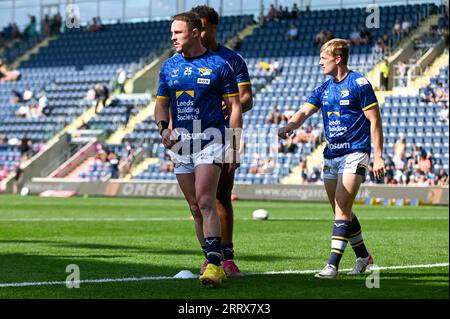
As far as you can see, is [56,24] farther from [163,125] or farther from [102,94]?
[163,125]

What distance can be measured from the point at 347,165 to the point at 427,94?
2887 centimetres

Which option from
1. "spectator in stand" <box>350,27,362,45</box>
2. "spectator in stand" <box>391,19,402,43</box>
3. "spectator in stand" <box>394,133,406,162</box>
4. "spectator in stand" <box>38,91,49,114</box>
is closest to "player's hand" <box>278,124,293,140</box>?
"spectator in stand" <box>394,133,406,162</box>

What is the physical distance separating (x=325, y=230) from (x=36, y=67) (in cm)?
3913

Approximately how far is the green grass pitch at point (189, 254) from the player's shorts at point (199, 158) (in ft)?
3.49

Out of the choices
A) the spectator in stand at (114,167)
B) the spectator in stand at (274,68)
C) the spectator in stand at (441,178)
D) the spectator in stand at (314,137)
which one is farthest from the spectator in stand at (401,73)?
the spectator in stand at (114,167)

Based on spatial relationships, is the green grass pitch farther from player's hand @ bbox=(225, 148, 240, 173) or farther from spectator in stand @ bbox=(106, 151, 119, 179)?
spectator in stand @ bbox=(106, 151, 119, 179)

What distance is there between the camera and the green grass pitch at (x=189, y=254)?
902 centimetres

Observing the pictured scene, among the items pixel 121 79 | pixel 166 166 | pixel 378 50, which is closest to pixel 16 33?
pixel 121 79

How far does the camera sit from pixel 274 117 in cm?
4138

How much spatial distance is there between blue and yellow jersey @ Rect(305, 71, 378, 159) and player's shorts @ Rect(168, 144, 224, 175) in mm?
1386
